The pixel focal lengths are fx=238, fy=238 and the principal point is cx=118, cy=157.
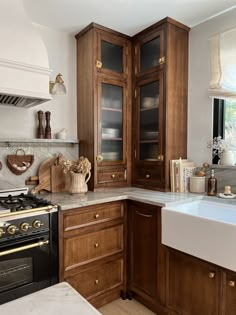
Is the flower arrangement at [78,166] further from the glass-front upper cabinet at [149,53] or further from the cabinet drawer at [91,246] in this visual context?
the glass-front upper cabinet at [149,53]

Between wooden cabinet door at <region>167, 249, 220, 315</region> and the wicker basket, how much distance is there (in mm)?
1393

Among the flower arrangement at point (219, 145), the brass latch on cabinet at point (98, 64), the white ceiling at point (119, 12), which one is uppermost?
the white ceiling at point (119, 12)

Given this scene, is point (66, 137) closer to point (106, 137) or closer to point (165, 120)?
point (106, 137)

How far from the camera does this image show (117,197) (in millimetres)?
1988

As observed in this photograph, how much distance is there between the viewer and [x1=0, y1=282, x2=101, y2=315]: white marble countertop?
670 millimetres

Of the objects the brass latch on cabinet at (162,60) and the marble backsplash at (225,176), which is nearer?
the marble backsplash at (225,176)

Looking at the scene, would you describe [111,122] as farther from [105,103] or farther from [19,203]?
[19,203]

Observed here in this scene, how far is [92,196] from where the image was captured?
6.59ft

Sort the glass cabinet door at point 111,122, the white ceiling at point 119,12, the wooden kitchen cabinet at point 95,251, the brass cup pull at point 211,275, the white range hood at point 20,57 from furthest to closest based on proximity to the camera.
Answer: the glass cabinet door at point 111,122 < the white ceiling at point 119,12 < the wooden kitchen cabinet at point 95,251 < the white range hood at point 20,57 < the brass cup pull at point 211,275

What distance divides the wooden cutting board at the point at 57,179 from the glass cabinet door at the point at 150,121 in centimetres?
Result: 80

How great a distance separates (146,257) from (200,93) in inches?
61.6

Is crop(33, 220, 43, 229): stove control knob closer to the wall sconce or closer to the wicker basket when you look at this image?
the wicker basket

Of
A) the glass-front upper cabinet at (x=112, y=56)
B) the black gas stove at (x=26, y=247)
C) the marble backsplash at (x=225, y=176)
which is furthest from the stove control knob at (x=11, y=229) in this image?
the marble backsplash at (x=225, y=176)

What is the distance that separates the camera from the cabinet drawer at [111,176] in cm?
232
